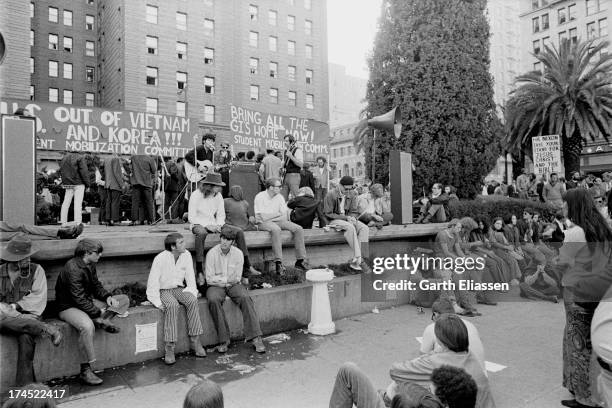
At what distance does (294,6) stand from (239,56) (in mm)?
9719

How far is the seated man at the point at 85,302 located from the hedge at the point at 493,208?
30.3ft

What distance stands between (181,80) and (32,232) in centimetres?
3780

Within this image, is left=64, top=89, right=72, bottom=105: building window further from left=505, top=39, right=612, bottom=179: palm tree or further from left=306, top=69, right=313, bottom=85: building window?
left=505, top=39, right=612, bottom=179: palm tree

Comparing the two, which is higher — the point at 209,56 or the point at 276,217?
the point at 209,56

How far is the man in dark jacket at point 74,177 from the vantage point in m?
9.41

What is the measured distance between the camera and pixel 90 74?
45.8 m

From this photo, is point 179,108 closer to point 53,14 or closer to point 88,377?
point 53,14

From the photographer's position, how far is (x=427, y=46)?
13711 mm

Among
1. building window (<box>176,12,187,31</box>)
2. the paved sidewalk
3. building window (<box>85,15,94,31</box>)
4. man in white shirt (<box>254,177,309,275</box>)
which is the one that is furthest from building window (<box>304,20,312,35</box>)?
the paved sidewalk

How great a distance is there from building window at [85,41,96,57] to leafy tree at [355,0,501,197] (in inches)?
1625

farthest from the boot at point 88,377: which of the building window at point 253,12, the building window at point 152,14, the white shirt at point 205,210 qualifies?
the building window at point 253,12

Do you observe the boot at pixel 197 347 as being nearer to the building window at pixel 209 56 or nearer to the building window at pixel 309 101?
the building window at pixel 209 56

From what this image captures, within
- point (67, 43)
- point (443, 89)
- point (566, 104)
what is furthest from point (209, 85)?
point (443, 89)

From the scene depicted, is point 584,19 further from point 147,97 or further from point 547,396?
point 547,396
